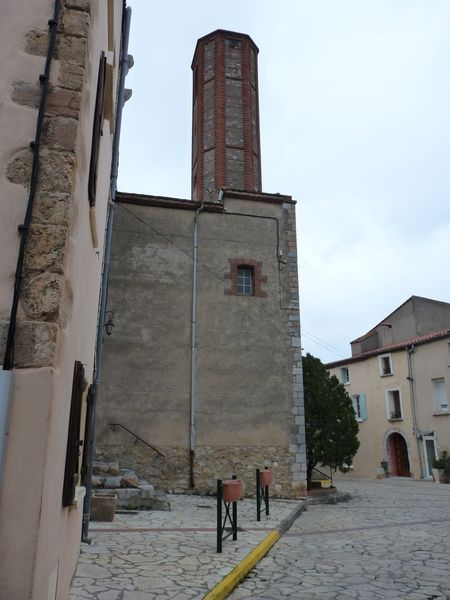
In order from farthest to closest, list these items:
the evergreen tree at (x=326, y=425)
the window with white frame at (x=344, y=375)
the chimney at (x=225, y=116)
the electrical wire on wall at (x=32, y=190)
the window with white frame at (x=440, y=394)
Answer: the window with white frame at (x=344, y=375) < the window with white frame at (x=440, y=394) < the chimney at (x=225, y=116) < the evergreen tree at (x=326, y=425) < the electrical wire on wall at (x=32, y=190)

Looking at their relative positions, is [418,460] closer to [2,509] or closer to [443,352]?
[443,352]

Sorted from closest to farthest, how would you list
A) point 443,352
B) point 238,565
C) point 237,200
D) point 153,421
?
point 238,565, point 153,421, point 237,200, point 443,352

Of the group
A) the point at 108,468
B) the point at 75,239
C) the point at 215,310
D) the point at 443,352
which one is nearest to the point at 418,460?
the point at 443,352

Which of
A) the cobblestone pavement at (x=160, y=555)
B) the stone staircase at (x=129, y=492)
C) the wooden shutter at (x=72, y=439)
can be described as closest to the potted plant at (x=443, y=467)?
the cobblestone pavement at (x=160, y=555)

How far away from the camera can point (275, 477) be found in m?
12.0

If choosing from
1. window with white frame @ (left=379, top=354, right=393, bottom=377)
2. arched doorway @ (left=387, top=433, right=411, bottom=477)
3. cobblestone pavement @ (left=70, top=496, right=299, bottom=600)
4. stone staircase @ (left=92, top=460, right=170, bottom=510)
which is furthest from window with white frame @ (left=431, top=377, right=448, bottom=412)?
stone staircase @ (left=92, top=460, right=170, bottom=510)

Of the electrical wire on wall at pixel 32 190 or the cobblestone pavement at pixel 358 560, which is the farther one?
the cobblestone pavement at pixel 358 560

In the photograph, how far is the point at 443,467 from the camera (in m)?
20.8

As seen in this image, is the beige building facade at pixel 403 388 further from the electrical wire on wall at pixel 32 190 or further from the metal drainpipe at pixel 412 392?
the electrical wire on wall at pixel 32 190

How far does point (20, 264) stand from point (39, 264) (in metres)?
0.09

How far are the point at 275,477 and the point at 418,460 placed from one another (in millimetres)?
14096

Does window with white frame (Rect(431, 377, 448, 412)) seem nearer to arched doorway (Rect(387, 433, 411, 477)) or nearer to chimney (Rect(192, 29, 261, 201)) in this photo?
arched doorway (Rect(387, 433, 411, 477))

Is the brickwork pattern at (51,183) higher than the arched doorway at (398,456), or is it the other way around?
the brickwork pattern at (51,183)

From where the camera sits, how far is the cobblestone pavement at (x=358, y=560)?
4.75 meters
